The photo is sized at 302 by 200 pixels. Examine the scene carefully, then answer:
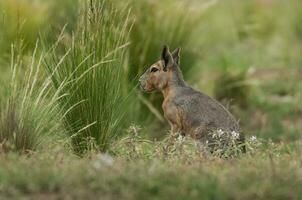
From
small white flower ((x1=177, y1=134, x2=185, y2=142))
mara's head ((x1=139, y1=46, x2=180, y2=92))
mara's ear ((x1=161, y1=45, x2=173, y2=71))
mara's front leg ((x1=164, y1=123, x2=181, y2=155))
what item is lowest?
mara's front leg ((x1=164, y1=123, x2=181, y2=155))

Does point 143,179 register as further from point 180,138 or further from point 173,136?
point 173,136

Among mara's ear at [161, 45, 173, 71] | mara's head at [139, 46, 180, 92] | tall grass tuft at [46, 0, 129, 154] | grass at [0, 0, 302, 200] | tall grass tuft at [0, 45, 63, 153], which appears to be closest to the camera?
grass at [0, 0, 302, 200]

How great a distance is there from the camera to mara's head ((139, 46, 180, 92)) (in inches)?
388

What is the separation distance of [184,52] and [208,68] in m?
2.55

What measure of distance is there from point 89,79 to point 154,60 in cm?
312

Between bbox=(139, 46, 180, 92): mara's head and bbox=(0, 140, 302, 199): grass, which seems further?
bbox=(139, 46, 180, 92): mara's head

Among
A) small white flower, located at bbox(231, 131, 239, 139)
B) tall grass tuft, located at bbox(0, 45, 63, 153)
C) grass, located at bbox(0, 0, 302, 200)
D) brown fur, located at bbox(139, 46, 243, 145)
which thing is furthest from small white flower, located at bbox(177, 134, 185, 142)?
tall grass tuft, located at bbox(0, 45, 63, 153)

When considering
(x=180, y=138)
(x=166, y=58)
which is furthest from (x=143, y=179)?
(x=166, y=58)

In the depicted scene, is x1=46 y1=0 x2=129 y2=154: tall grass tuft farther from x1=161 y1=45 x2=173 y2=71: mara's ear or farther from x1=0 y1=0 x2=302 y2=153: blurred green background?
x1=161 y1=45 x2=173 y2=71: mara's ear

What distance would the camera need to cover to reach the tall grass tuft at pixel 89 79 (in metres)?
8.98

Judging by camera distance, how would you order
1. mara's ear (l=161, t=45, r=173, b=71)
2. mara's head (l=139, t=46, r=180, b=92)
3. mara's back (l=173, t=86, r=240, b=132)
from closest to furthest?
mara's back (l=173, t=86, r=240, b=132)
mara's ear (l=161, t=45, r=173, b=71)
mara's head (l=139, t=46, r=180, b=92)

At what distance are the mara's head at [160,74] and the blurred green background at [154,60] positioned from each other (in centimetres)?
17

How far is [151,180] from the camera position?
7074 millimetres

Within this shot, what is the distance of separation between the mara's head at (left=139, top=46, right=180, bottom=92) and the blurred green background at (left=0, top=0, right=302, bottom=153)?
6.6 inches
